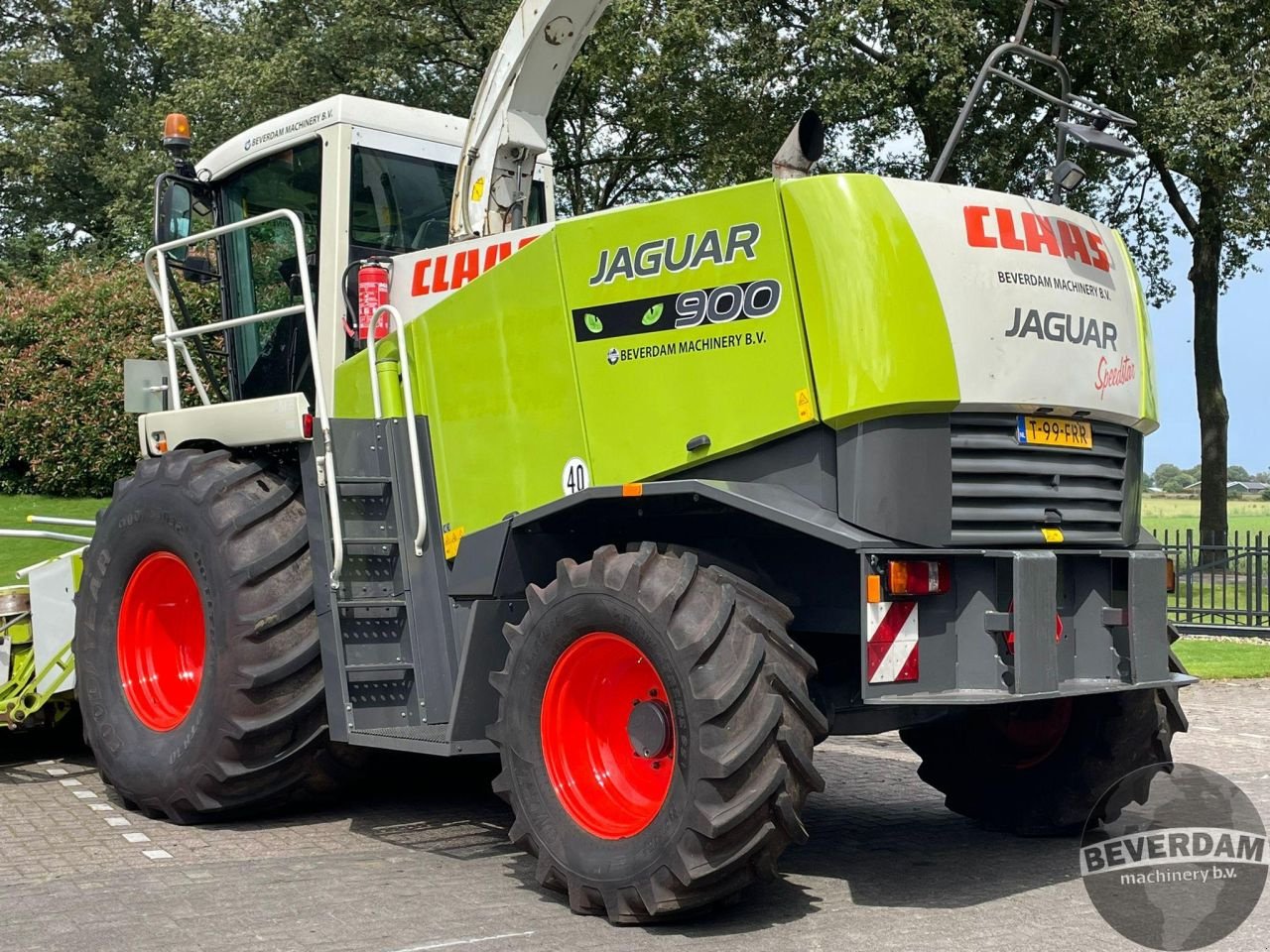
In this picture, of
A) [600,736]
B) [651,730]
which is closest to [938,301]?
[651,730]

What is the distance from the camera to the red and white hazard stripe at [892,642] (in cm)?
497

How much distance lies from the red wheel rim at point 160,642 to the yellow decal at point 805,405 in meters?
3.47

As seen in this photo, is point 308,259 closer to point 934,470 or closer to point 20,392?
point 934,470

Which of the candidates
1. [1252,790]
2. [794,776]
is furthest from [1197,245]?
[794,776]

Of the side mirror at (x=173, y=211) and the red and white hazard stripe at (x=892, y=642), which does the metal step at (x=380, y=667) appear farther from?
the side mirror at (x=173, y=211)

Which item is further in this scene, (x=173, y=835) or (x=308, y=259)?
(x=308, y=259)

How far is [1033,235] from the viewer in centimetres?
557

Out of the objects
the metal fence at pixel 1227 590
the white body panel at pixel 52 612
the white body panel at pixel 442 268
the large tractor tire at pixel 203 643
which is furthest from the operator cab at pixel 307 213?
the metal fence at pixel 1227 590

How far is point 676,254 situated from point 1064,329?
4.86 feet

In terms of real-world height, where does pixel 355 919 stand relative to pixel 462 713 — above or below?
below

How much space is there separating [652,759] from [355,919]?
1.18m

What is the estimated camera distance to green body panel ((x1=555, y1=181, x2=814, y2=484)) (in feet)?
17.2

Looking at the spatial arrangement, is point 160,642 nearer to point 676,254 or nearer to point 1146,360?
point 676,254

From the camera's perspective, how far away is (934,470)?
517 centimetres
